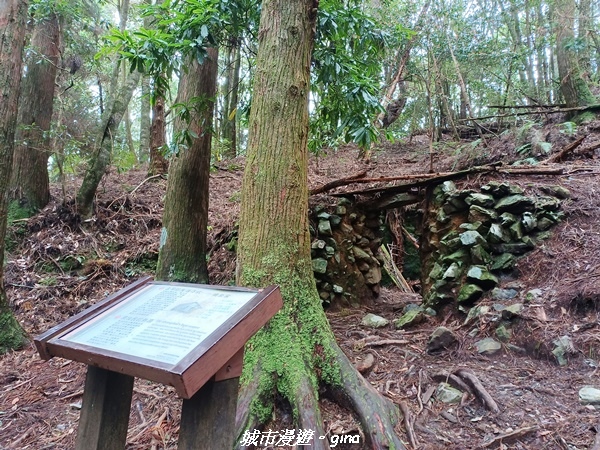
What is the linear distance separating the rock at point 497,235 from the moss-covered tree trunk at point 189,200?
3323 mm

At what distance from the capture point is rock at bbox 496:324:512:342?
3232 millimetres

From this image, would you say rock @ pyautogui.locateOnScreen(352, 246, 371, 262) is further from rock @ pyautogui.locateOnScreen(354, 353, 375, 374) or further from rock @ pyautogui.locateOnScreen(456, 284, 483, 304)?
rock @ pyautogui.locateOnScreen(354, 353, 375, 374)

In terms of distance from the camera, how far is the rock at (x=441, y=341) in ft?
11.0

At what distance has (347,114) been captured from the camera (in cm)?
418

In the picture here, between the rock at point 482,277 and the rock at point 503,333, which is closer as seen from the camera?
the rock at point 503,333

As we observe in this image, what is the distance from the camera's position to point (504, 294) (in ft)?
12.0

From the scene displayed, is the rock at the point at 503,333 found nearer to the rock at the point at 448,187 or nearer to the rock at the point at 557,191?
the rock at the point at 557,191

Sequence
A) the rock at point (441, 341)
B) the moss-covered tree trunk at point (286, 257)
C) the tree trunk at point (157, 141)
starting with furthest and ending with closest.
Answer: the tree trunk at point (157, 141) → the rock at point (441, 341) → the moss-covered tree trunk at point (286, 257)

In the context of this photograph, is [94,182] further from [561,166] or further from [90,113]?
[561,166]

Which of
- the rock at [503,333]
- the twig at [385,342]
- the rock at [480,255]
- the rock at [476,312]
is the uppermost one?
the rock at [480,255]

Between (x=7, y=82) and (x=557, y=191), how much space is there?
5.90 meters

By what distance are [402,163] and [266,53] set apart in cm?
585

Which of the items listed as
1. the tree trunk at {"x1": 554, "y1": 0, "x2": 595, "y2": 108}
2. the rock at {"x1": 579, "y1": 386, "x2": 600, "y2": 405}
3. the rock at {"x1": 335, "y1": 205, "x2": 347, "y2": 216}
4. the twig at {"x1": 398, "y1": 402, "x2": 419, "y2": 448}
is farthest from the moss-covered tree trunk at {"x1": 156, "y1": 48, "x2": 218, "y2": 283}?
the tree trunk at {"x1": 554, "y1": 0, "x2": 595, "y2": 108}

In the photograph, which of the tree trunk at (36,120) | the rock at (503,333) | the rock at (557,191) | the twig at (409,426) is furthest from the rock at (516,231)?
the tree trunk at (36,120)
